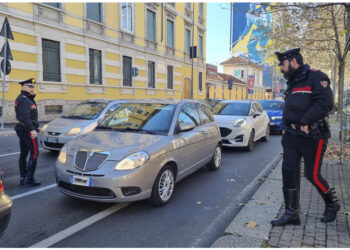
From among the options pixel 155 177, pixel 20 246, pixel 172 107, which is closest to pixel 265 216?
pixel 155 177

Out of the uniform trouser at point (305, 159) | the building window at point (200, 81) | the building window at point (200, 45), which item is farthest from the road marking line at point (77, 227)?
the building window at point (200, 45)

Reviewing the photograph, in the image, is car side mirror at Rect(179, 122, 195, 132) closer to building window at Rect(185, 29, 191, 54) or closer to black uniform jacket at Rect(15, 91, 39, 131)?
black uniform jacket at Rect(15, 91, 39, 131)

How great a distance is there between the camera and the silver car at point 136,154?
12.6 feet

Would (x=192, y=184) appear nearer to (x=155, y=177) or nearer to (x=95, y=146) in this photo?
(x=155, y=177)

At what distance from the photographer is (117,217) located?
3.88m

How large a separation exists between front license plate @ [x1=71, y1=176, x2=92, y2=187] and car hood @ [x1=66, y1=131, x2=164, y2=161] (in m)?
0.38

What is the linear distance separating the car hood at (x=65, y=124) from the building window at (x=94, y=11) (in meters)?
12.5

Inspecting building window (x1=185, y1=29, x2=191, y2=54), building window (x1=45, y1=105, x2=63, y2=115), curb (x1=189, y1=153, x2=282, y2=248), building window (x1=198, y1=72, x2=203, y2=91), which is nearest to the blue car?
curb (x1=189, y1=153, x2=282, y2=248)

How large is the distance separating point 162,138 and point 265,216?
181 cm

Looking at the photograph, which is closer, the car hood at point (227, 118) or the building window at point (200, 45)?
the car hood at point (227, 118)

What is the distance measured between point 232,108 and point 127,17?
14866 millimetres

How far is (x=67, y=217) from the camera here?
3.83 m

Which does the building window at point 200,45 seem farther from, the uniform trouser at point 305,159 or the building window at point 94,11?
the uniform trouser at point 305,159

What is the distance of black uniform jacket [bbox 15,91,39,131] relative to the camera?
494 cm
